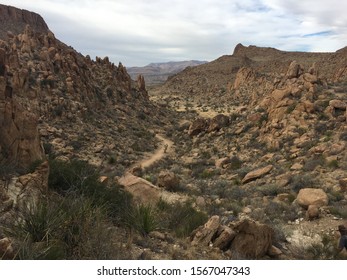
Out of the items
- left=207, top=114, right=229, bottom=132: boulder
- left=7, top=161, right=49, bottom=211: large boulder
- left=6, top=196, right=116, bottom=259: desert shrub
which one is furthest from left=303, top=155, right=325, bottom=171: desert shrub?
left=6, top=196, right=116, bottom=259: desert shrub

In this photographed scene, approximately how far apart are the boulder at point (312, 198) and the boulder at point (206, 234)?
460 centimetres

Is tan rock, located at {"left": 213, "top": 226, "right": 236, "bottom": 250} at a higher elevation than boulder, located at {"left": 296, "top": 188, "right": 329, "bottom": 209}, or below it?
higher

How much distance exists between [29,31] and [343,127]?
88.1 feet

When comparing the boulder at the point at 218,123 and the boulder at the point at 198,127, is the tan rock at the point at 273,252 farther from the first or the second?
the boulder at the point at 198,127

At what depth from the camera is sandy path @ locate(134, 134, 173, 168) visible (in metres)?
21.1

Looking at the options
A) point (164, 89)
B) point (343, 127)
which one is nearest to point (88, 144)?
point (343, 127)

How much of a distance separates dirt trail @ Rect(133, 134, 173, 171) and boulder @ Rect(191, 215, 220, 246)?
13205mm

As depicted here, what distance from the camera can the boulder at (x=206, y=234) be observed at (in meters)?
6.95

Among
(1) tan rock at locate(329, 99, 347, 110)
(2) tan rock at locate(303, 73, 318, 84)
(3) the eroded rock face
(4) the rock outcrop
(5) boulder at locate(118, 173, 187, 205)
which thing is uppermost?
(2) tan rock at locate(303, 73, 318, 84)

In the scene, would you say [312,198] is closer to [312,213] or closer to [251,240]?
[312,213]

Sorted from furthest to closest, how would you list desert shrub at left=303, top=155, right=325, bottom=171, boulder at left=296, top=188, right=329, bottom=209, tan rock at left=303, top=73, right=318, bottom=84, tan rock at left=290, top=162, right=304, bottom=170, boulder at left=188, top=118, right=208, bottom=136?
boulder at left=188, top=118, right=208, bottom=136, tan rock at left=303, top=73, right=318, bottom=84, tan rock at left=290, top=162, right=304, bottom=170, desert shrub at left=303, top=155, right=325, bottom=171, boulder at left=296, top=188, right=329, bottom=209

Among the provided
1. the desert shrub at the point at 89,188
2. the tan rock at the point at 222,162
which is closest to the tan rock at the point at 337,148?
the tan rock at the point at 222,162

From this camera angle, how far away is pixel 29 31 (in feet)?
101

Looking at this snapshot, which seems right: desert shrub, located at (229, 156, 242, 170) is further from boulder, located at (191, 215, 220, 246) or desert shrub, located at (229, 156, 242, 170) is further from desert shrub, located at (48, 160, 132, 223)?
boulder, located at (191, 215, 220, 246)
